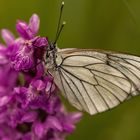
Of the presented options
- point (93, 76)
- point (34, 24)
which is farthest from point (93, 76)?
point (34, 24)

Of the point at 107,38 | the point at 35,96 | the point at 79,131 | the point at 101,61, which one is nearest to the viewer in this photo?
the point at 35,96

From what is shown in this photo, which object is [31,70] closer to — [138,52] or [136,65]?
[136,65]

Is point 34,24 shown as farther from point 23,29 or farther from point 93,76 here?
point 93,76

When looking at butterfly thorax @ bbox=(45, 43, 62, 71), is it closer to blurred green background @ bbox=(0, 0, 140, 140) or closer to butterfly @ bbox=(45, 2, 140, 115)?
butterfly @ bbox=(45, 2, 140, 115)

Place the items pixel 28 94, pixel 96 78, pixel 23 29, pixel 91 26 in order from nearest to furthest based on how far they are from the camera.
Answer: pixel 28 94 < pixel 23 29 < pixel 96 78 < pixel 91 26

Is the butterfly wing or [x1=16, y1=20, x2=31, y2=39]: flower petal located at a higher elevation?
[x1=16, y1=20, x2=31, y2=39]: flower petal

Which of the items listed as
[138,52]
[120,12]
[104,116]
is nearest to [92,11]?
[120,12]

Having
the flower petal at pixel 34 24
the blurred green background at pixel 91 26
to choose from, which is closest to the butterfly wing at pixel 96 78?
the flower petal at pixel 34 24

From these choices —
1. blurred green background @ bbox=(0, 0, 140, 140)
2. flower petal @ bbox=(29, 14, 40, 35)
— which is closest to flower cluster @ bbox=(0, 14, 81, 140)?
flower petal @ bbox=(29, 14, 40, 35)
